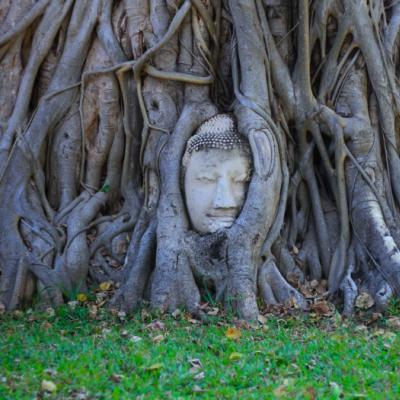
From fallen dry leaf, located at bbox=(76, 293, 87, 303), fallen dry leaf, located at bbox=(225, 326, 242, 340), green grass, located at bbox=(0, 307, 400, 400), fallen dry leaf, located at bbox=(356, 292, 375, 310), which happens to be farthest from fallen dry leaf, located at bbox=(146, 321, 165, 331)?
fallen dry leaf, located at bbox=(356, 292, 375, 310)

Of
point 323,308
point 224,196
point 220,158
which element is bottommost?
point 323,308

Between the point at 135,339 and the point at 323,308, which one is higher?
the point at 323,308

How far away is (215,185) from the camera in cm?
564

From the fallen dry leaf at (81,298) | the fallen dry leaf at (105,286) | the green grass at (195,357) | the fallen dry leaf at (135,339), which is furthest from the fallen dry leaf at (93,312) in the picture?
the fallen dry leaf at (135,339)

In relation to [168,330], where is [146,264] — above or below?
above

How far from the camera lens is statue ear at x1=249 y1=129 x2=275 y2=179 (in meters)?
5.63

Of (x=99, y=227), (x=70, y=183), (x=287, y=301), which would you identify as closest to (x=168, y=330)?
(x=287, y=301)

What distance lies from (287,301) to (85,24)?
3.05m

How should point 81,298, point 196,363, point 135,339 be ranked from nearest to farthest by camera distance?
point 196,363
point 135,339
point 81,298

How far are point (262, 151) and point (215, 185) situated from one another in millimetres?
458

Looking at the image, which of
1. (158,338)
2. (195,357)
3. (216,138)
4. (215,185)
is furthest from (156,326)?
(216,138)

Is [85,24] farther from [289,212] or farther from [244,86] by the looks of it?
[289,212]

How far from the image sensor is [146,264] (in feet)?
18.4

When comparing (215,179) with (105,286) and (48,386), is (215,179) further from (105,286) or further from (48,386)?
(48,386)
